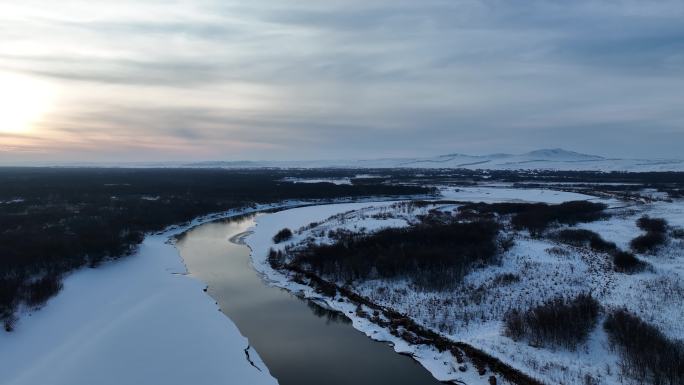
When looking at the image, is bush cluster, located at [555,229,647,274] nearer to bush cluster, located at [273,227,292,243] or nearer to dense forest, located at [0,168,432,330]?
bush cluster, located at [273,227,292,243]

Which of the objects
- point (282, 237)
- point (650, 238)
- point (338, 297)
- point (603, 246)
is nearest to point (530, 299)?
point (338, 297)

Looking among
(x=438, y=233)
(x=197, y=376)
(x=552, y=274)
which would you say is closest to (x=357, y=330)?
(x=197, y=376)

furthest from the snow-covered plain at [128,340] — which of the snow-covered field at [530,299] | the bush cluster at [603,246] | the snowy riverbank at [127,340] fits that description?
the bush cluster at [603,246]

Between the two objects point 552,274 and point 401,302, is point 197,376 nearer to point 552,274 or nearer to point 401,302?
point 401,302

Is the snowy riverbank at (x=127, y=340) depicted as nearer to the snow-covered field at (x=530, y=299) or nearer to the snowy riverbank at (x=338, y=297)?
the snowy riverbank at (x=338, y=297)

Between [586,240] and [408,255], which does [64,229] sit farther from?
[586,240]

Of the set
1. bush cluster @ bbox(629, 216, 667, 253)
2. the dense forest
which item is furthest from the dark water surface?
bush cluster @ bbox(629, 216, 667, 253)
